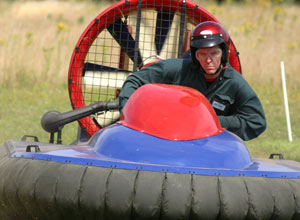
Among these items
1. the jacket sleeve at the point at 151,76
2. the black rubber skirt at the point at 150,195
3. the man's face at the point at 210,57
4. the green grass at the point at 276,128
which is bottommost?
the green grass at the point at 276,128

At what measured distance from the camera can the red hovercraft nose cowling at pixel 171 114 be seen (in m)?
3.72

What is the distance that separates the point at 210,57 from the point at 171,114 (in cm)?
79

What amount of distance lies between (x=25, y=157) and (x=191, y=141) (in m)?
0.90

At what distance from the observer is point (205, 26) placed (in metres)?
4.42

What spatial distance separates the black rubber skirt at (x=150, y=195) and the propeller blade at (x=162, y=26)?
8.50 feet

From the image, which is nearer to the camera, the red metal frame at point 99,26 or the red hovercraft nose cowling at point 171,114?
the red hovercraft nose cowling at point 171,114

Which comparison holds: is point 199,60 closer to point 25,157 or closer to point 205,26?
point 205,26

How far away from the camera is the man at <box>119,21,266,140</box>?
4410 mm

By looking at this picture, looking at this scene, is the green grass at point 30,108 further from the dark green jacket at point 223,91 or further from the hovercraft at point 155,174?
the hovercraft at point 155,174

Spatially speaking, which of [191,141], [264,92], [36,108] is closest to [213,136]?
[191,141]

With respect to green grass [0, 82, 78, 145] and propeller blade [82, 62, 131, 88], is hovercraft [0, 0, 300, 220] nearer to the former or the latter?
propeller blade [82, 62, 131, 88]

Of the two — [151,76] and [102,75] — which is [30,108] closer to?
[102,75]

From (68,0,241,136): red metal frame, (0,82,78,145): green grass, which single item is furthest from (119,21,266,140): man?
(0,82,78,145): green grass

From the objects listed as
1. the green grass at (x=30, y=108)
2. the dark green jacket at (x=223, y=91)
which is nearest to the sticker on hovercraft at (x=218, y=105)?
the dark green jacket at (x=223, y=91)
